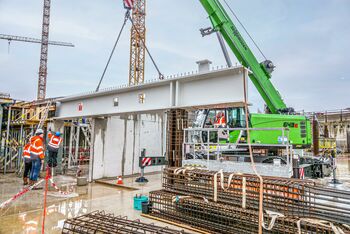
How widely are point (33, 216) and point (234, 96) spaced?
6.30 metres

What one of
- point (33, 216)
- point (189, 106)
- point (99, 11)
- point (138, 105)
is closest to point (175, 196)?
point (189, 106)

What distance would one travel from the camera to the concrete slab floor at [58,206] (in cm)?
559

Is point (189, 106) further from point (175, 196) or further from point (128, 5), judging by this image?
point (128, 5)

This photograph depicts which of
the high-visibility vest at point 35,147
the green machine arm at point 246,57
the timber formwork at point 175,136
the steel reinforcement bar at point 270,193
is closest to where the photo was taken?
the steel reinforcement bar at point 270,193

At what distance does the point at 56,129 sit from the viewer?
13922mm

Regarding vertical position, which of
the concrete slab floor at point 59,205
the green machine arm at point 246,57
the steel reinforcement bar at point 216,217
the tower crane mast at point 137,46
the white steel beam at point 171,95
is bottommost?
the concrete slab floor at point 59,205

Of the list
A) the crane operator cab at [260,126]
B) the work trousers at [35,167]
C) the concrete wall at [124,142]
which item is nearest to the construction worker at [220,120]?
the crane operator cab at [260,126]

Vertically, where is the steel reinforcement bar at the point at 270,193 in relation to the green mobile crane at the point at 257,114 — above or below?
below

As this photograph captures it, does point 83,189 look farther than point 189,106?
Yes

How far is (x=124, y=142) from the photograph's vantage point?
43.4 feet

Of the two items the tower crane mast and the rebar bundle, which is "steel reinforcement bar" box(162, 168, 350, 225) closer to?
the rebar bundle

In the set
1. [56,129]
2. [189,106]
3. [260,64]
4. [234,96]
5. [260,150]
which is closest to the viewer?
[234,96]

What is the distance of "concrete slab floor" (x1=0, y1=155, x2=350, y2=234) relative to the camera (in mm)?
5595

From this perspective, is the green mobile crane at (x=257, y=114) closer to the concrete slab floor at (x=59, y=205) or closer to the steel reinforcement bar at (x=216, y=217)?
the concrete slab floor at (x=59, y=205)
